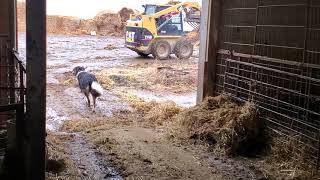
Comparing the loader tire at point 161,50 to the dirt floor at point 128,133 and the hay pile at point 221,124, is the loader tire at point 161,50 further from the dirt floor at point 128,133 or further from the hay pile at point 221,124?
the hay pile at point 221,124

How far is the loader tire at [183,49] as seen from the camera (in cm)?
1944

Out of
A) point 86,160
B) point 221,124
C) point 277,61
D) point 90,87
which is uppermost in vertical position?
point 277,61

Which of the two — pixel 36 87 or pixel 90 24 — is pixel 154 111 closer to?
pixel 36 87

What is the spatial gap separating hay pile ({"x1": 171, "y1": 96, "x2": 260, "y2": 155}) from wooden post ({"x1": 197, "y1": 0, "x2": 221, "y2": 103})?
2.79 feet

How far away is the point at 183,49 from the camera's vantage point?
19594 mm

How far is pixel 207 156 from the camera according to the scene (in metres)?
6.17

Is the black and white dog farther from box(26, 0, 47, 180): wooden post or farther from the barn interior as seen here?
box(26, 0, 47, 180): wooden post

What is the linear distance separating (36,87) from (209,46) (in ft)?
17.9

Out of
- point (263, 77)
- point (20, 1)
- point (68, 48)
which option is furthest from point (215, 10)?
point (20, 1)

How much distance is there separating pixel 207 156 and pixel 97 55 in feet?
47.7

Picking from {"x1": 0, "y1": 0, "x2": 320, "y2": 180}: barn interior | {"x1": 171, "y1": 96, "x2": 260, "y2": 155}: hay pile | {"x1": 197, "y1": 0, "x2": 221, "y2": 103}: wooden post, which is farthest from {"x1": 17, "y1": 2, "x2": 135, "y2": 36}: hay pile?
{"x1": 171, "y1": 96, "x2": 260, "y2": 155}: hay pile

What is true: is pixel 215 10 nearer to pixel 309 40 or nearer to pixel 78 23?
pixel 309 40

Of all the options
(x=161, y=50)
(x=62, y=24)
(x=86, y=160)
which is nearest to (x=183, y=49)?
(x=161, y=50)

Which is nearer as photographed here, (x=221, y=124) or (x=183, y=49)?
(x=221, y=124)
